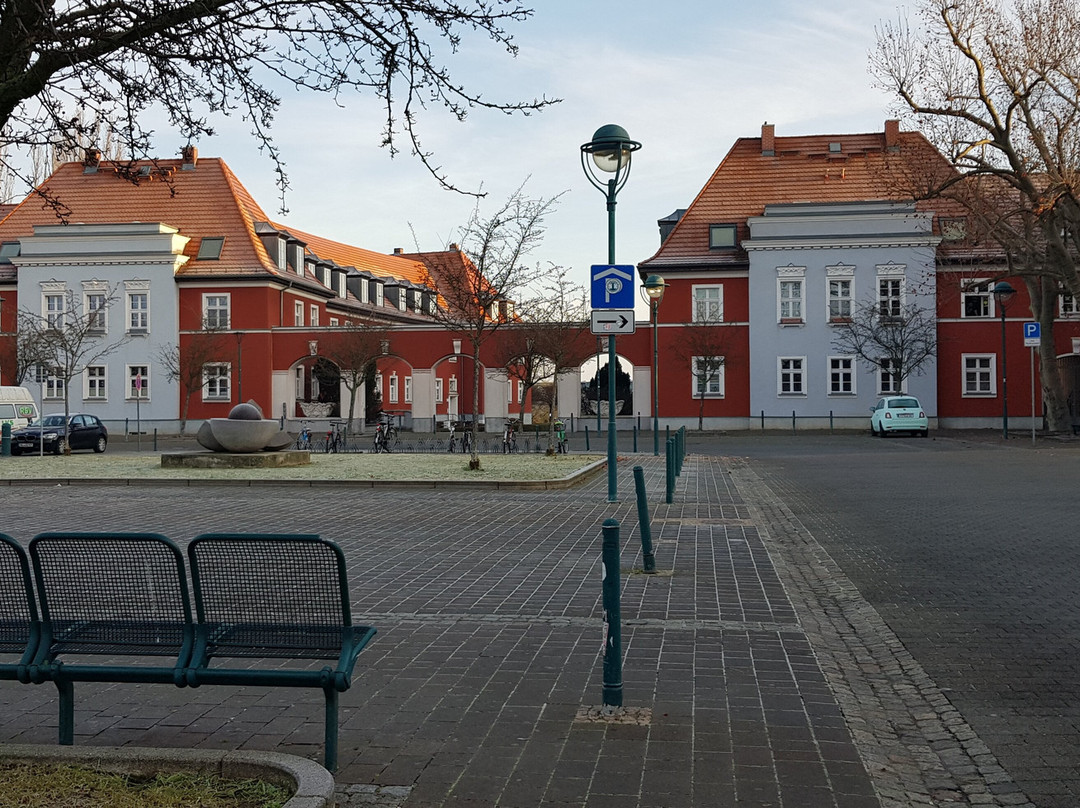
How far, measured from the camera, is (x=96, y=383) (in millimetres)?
56500

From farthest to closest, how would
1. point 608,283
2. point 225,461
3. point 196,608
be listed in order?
1. point 225,461
2. point 608,283
3. point 196,608

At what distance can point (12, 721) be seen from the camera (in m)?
5.30

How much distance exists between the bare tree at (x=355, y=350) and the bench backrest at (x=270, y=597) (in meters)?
46.6

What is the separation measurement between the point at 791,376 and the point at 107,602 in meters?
49.3

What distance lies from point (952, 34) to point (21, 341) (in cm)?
4017

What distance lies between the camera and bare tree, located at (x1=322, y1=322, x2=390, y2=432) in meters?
51.5

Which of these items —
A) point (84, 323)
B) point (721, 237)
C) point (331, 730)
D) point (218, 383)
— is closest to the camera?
point (331, 730)

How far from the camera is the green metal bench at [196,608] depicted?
4.57m

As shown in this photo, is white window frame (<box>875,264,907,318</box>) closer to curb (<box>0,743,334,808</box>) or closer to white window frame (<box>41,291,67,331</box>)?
white window frame (<box>41,291,67,331</box>)

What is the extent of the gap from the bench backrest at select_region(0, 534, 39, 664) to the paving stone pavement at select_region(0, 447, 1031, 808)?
19.7 inches

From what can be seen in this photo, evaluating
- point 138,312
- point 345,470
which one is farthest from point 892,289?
point 138,312

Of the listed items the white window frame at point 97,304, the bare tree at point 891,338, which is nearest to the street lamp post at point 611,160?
the bare tree at point 891,338

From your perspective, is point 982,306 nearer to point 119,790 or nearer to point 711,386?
point 711,386

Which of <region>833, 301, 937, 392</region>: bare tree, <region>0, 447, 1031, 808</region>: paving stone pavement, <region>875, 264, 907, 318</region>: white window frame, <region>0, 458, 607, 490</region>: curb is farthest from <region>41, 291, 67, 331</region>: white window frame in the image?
<region>0, 447, 1031, 808</region>: paving stone pavement
